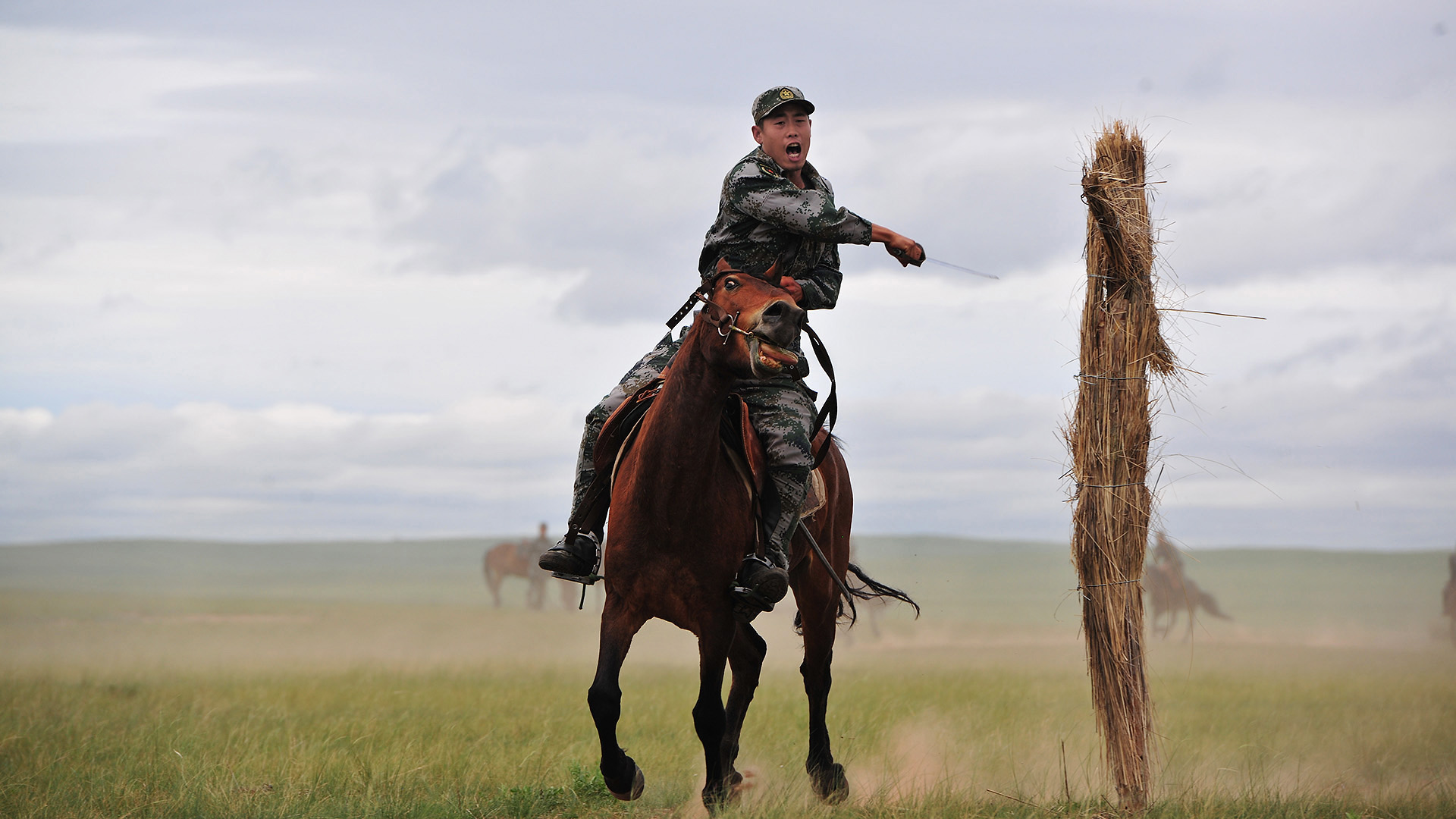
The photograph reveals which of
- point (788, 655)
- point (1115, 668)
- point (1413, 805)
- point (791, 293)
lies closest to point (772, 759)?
point (1115, 668)

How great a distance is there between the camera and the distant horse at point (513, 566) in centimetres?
4119

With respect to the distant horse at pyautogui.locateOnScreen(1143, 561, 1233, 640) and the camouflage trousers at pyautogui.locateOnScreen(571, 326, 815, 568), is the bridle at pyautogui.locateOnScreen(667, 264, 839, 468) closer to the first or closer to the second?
the camouflage trousers at pyautogui.locateOnScreen(571, 326, 815, 568)

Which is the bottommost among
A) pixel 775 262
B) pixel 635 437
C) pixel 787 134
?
pixel 635 437

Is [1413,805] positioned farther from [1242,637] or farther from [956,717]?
[1242,637]

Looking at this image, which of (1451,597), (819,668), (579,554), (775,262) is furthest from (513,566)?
(775,262)

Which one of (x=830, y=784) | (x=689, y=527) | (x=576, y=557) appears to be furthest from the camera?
(x=830, y=784)

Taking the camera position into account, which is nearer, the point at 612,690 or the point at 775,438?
the point at 612,690

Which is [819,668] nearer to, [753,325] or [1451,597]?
[753,325]

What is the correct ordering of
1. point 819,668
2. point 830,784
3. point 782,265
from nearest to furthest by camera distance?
point 782,265 → point 830,784 → point 819,668

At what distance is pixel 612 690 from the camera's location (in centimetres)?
613

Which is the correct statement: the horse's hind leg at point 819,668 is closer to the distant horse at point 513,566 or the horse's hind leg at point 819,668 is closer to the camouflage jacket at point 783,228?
the camouflage jacket at point 783,228

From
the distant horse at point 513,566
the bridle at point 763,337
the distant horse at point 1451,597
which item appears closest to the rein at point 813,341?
the bridle at point 763,337

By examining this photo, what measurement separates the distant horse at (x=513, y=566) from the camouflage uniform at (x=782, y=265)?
34374 millimetres

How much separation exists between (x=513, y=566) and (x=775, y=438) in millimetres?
38257
